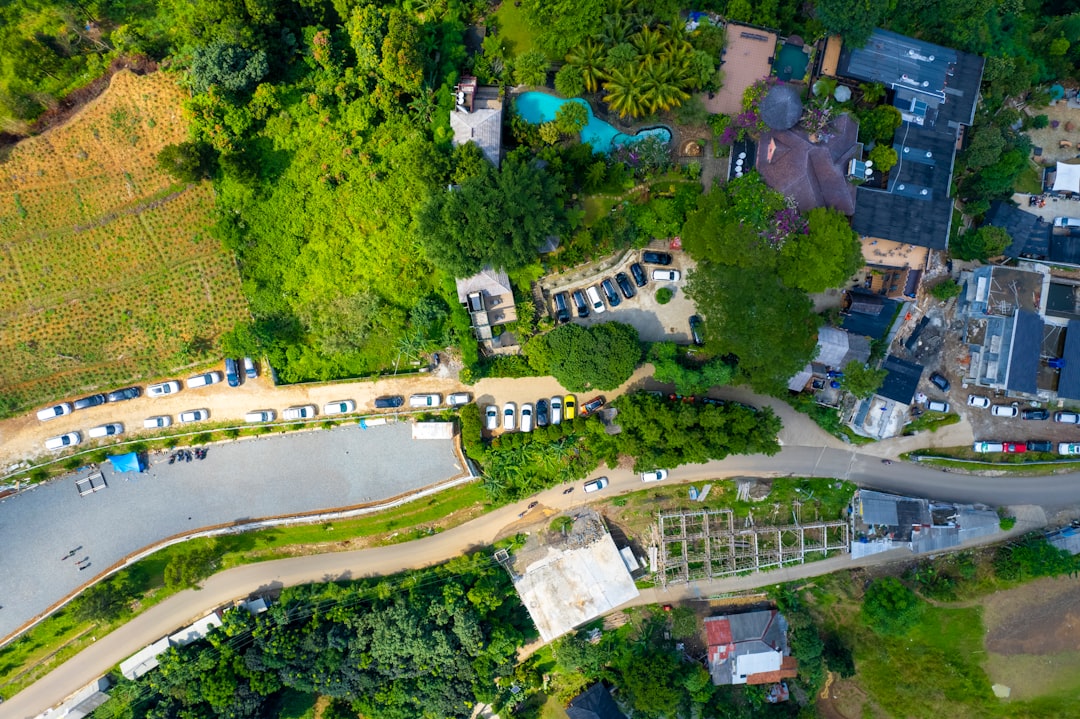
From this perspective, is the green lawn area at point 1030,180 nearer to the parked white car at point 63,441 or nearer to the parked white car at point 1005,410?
the parked white car at point 1005,410

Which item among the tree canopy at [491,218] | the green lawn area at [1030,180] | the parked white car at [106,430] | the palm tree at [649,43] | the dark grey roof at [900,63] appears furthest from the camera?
the green lawn area at [1030,180]

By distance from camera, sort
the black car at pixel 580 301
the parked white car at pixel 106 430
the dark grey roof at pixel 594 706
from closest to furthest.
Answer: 1. the black car at pixel 580 301
2. the parked white car at pixel 106 430
3. the dark grey roof at pixel 594 706

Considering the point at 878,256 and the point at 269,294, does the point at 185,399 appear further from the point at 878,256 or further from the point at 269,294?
the point at 878,256

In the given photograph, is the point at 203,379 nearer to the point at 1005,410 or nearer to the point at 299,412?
the point at 299,412

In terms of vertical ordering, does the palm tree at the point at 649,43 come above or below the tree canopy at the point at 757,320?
above

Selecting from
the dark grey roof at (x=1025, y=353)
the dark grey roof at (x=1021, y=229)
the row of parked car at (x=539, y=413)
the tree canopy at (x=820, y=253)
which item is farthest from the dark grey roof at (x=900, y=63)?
the row of parked car at (x=539, y=413)

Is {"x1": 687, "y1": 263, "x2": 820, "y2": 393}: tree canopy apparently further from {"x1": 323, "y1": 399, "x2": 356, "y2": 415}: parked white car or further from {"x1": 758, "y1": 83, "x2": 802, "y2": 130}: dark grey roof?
{"x1": 323, "y1": 399, "x2": 356, "y2": 415}: parked white car

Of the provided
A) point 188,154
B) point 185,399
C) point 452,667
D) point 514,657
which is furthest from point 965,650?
point 188,154
